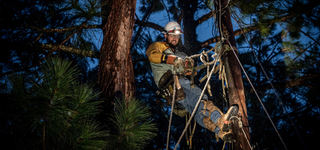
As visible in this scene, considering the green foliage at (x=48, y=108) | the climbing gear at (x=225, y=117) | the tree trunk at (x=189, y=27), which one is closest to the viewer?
the green foliage at (x=48, y=108)

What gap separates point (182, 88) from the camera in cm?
302

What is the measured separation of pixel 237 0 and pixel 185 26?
2.29 meters

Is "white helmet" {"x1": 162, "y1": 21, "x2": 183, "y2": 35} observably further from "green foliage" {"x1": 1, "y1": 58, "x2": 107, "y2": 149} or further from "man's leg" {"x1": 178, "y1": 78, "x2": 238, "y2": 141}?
"green foliage" {"x1": 1, "y1": 58, "x2": 107, "y2": 149}

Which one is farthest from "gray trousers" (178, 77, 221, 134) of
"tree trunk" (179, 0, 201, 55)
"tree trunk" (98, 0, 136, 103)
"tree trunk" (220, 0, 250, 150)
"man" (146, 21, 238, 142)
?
"tree trunk" (179, 0, 201, 55)

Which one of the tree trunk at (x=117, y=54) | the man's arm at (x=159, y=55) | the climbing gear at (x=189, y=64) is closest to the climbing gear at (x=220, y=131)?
the climbing gear at (x=189, y=64)

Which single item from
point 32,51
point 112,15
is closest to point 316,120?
point 112,15

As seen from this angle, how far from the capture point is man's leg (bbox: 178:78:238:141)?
93.7 inches

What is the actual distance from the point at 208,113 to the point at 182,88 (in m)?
0.59

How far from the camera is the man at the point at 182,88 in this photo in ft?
8.07

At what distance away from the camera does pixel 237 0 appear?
320 centimetres

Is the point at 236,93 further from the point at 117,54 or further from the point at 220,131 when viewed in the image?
the point at 117,54

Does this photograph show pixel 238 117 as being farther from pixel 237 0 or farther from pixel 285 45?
pixel 285 45

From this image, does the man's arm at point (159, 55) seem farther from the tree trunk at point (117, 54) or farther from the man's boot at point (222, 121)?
the man's boot at point (222, 121)

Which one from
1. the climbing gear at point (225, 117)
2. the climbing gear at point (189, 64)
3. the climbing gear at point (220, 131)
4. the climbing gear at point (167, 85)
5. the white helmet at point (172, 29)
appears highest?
the white helmet at point (172, 29)
